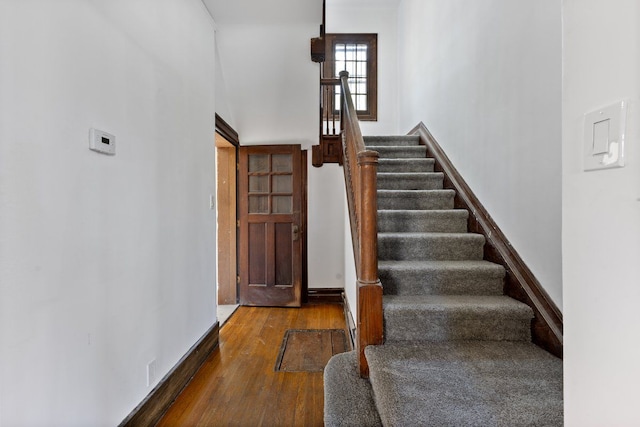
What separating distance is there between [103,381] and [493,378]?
1.68 metres

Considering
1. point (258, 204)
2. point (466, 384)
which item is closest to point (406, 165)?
point (258, 204)

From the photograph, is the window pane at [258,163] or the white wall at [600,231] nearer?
the white wall at [600,231]

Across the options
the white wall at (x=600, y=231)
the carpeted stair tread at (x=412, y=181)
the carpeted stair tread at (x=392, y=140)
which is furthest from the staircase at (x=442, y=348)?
the carpeted stair tread at (x=392, y=140)

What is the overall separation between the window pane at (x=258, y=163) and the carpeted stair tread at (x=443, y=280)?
2.48m

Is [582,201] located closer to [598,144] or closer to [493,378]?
[598,144]

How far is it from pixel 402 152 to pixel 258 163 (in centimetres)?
176

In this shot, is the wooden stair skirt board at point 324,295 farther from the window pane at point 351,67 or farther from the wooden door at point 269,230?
the window pane at point 351,67

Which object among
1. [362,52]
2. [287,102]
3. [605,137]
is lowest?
[605,137]

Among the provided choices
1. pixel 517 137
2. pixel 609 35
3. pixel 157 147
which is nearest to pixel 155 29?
pixel 157 147

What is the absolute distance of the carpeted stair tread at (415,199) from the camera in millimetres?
2727

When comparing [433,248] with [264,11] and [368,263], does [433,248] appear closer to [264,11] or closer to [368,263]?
[368,263]

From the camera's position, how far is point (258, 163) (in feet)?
13.3

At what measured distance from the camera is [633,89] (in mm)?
511

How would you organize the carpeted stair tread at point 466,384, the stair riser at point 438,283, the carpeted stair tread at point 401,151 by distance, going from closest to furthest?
the carpeted stair tread at point 466,384 → the stair riser at point 438,283 → the carpeted stair tread at point 401,151
